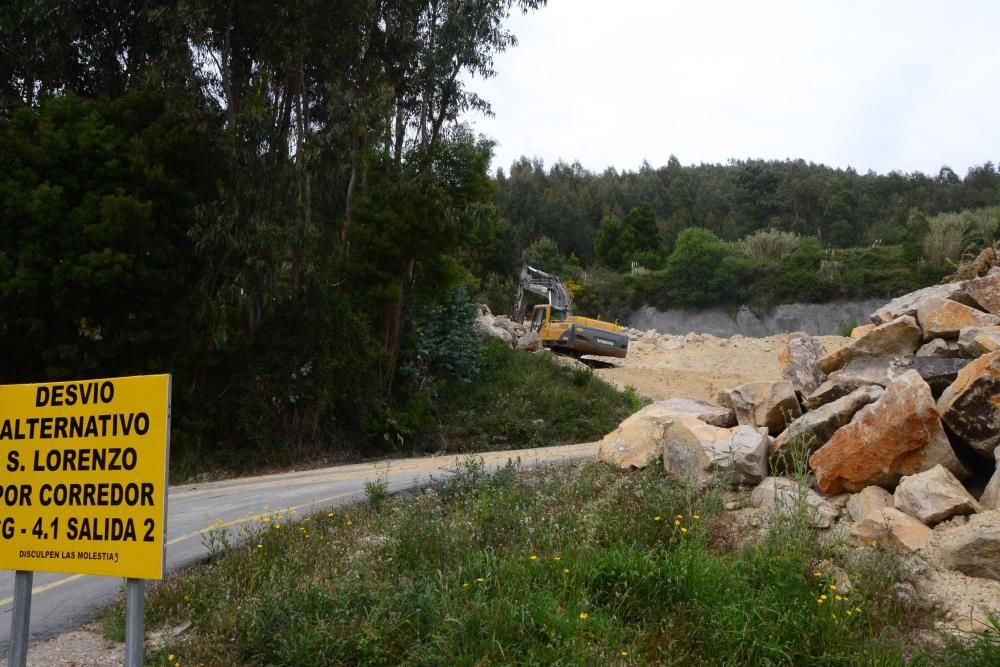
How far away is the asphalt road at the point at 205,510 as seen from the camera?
6238 mm

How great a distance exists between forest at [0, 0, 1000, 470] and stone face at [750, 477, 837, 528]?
35.3ft

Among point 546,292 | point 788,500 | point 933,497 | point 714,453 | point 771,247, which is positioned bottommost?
point 788,500

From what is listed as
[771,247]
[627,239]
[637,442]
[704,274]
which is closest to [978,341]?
[637,442]

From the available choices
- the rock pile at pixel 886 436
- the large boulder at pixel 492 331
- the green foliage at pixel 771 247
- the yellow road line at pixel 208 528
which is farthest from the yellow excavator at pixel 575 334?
the green foliage at pixel 771 247

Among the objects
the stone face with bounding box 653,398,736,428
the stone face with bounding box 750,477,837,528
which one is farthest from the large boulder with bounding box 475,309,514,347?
the stone face with bounding box 750,477,837,528

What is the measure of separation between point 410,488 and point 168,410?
6.90 m

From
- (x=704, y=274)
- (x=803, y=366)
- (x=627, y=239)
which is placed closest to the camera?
(x=803, y=366)

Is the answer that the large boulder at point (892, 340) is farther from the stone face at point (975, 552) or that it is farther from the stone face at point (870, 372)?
the stone face at point (975, 552)

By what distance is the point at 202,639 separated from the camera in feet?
16.8

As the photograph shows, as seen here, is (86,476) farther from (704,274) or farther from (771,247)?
(771,247)

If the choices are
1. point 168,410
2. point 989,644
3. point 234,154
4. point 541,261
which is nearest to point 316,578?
point 168,410

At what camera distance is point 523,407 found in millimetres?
21078

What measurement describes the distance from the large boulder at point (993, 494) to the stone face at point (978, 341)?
156 cm

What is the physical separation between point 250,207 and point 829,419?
11840 mm
